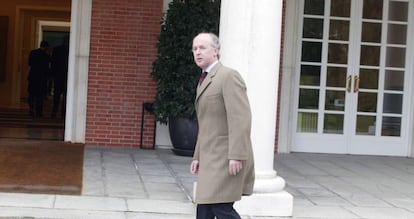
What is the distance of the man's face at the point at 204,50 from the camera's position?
14.5 ft

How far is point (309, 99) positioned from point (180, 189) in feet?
14.7

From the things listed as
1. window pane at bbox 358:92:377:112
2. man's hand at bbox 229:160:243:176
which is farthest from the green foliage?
man's hand at bbox 229:160:243:176

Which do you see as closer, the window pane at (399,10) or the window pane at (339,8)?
the window pane at (339,8)

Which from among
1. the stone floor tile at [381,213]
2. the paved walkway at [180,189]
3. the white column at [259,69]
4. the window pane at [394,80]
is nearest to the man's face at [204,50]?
the white column at [259,69]

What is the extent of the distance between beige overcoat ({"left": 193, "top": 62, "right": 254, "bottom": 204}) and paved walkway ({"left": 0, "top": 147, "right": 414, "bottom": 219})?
1792 mm

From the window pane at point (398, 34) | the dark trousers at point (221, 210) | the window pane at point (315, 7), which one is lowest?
the dark trousers at point (221, 210)

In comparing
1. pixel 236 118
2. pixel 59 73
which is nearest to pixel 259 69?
pixel 236 118

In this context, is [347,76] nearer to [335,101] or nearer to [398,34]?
[335,101]

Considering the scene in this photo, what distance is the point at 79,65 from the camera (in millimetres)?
10656

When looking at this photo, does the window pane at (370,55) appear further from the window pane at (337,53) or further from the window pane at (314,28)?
the window pane at (314,28)

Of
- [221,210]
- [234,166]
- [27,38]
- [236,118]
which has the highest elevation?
[27,38]

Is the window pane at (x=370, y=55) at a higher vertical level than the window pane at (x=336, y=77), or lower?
higher

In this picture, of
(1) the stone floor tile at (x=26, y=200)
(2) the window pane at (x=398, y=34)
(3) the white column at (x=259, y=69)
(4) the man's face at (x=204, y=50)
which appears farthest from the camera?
(2) the window pane at (x=398, y=34)

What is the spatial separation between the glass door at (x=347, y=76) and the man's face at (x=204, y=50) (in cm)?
688
